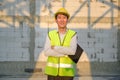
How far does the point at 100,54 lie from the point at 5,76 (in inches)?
125

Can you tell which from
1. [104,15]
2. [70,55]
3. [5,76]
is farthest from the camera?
[104,15]

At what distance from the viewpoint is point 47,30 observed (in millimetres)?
10750

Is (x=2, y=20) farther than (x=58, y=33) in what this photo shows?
Yes

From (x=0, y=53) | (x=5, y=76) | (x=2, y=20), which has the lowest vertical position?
(x=5, y=76)

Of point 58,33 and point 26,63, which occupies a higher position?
point 58,33

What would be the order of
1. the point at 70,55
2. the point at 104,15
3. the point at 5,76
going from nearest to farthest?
the point at 70,55, the point at 5,76, the point at 104,15

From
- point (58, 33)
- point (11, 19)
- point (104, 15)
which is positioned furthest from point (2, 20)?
point (58, 33)

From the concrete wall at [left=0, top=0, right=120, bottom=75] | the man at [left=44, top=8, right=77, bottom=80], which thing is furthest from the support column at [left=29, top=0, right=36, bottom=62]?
the man at [left=44, top=8, right=77, bottom=80]

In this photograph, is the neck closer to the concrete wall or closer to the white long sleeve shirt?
the white long sleeve shirt

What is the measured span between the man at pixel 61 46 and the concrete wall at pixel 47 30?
6703 mm

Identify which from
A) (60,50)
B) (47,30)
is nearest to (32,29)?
(47,30)

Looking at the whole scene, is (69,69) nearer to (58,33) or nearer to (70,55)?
(70,55)

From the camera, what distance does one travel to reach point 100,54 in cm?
1083

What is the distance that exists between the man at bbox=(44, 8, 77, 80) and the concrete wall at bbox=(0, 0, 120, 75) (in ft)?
22.0
